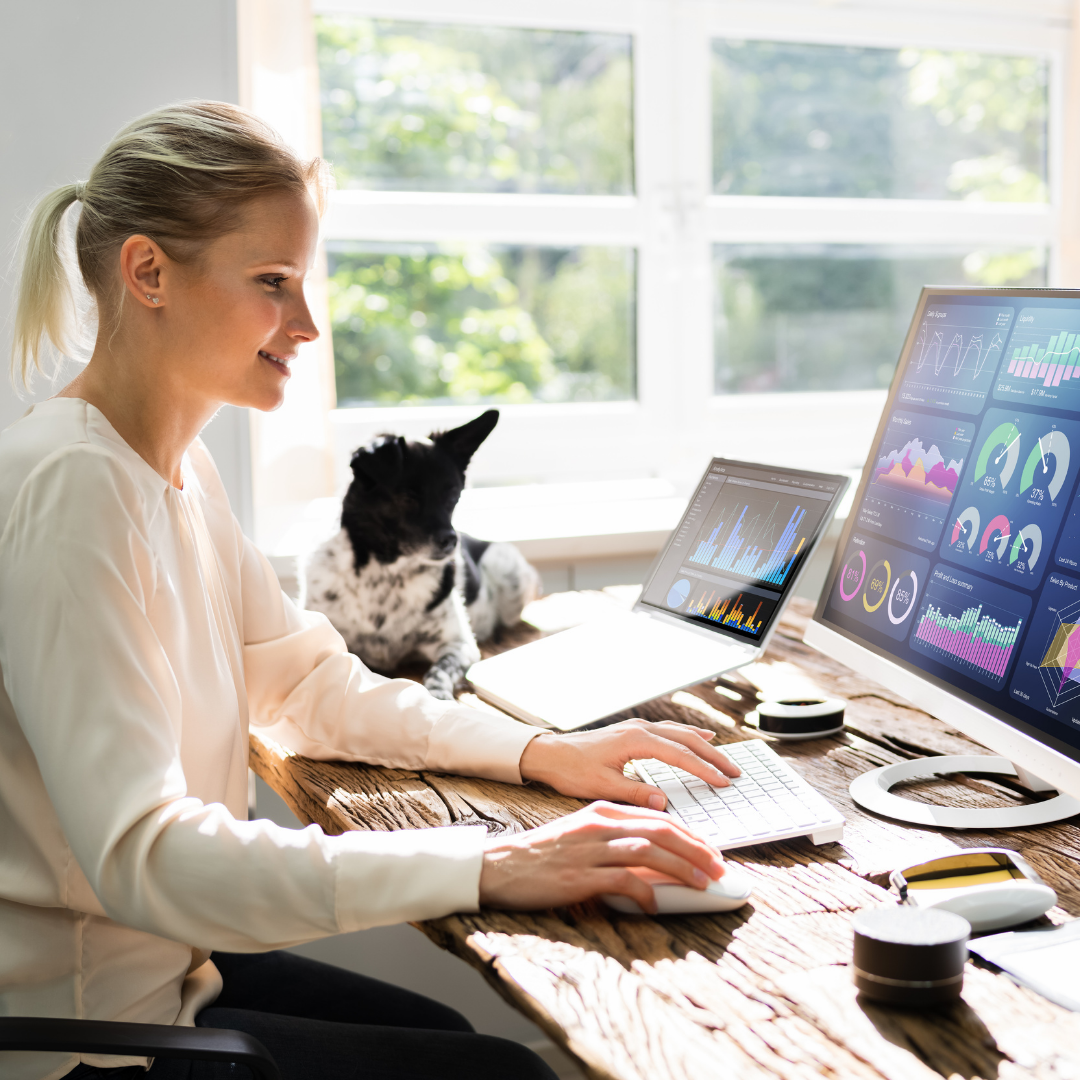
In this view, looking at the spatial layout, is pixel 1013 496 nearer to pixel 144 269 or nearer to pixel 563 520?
pixel 144 269

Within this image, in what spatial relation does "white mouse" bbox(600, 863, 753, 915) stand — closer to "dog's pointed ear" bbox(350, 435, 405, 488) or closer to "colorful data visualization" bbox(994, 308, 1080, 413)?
"colorful data visualization" bbox(994, 308, 1080, 413)

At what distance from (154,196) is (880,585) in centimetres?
88

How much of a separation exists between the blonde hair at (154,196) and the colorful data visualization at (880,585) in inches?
29.8

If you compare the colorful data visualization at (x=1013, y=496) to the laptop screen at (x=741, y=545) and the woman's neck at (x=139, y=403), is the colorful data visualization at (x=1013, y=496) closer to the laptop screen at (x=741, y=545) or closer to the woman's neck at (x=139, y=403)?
the laptop screen at (x=741, y=545)

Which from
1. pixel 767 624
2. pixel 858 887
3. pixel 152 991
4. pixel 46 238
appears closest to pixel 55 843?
pixel 152 991

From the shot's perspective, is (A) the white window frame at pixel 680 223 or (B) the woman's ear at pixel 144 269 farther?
(A) the white window frame at pixel 680 223

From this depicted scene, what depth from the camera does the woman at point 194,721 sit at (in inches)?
31.6

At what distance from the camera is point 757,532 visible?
4.66ft

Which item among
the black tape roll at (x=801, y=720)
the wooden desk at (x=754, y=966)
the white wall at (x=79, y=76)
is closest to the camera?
the wooden desk at (x=754, y=966)

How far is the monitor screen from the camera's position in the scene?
0.91 meters

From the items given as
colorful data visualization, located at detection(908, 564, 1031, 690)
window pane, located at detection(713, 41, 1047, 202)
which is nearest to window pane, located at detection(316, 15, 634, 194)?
window pane, located at detection(713, 41, 1047, 202)

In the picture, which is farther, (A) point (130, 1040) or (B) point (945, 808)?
(B) point (945, 808)

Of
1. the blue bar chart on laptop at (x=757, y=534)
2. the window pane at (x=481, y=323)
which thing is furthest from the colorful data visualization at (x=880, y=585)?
the window pane at (x=481, y=323)

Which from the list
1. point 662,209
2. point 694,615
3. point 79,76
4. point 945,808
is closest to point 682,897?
point 945,808
